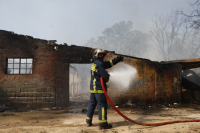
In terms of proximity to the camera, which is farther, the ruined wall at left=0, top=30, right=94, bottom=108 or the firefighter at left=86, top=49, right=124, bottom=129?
the ruined wall at left=0, top=30, right=94, bottom=108

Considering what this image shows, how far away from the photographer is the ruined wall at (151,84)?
8250 mm

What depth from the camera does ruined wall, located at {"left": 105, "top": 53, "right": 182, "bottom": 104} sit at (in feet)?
27.1

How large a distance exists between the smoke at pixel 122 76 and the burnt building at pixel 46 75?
8.8 inches

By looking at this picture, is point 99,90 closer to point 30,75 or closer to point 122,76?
point 122,76

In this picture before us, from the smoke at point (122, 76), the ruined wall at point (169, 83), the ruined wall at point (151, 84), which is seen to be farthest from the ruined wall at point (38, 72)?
the ruined wall at point (169, 83)

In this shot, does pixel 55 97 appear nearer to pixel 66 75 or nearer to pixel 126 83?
pixel 66 75

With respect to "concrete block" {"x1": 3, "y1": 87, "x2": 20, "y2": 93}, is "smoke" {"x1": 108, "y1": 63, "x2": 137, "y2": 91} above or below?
above

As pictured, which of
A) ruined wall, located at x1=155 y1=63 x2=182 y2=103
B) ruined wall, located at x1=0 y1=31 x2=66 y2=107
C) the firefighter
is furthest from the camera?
ruined wall, located at x1=155 y1=63 x2=182 y2=103

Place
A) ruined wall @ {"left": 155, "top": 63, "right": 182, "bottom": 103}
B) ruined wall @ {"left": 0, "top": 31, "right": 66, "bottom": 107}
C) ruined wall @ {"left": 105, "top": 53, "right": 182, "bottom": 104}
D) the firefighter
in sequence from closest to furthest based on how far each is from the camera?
the firefighter → ruined wall @ {"left": 0, "top": 31, "right": 66, "bottom": 107} → ruined wall @ {"left": 105, "top": 53, "right": 182, "bottom": 104} → ruined wall @ {"left": 155, "top": 63, "right": 182, "bottom": 103}

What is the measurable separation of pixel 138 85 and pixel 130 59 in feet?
4.41

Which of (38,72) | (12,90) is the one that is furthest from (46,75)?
(12,90)

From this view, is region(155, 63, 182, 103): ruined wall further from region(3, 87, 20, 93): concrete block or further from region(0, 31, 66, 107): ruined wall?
region(3, 87, 20, 93): concrete block

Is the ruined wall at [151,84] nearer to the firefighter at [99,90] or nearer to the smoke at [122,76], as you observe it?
the smoke at [122,76]

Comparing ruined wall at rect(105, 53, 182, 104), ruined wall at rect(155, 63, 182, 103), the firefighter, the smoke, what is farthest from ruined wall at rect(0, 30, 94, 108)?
the firefighter
